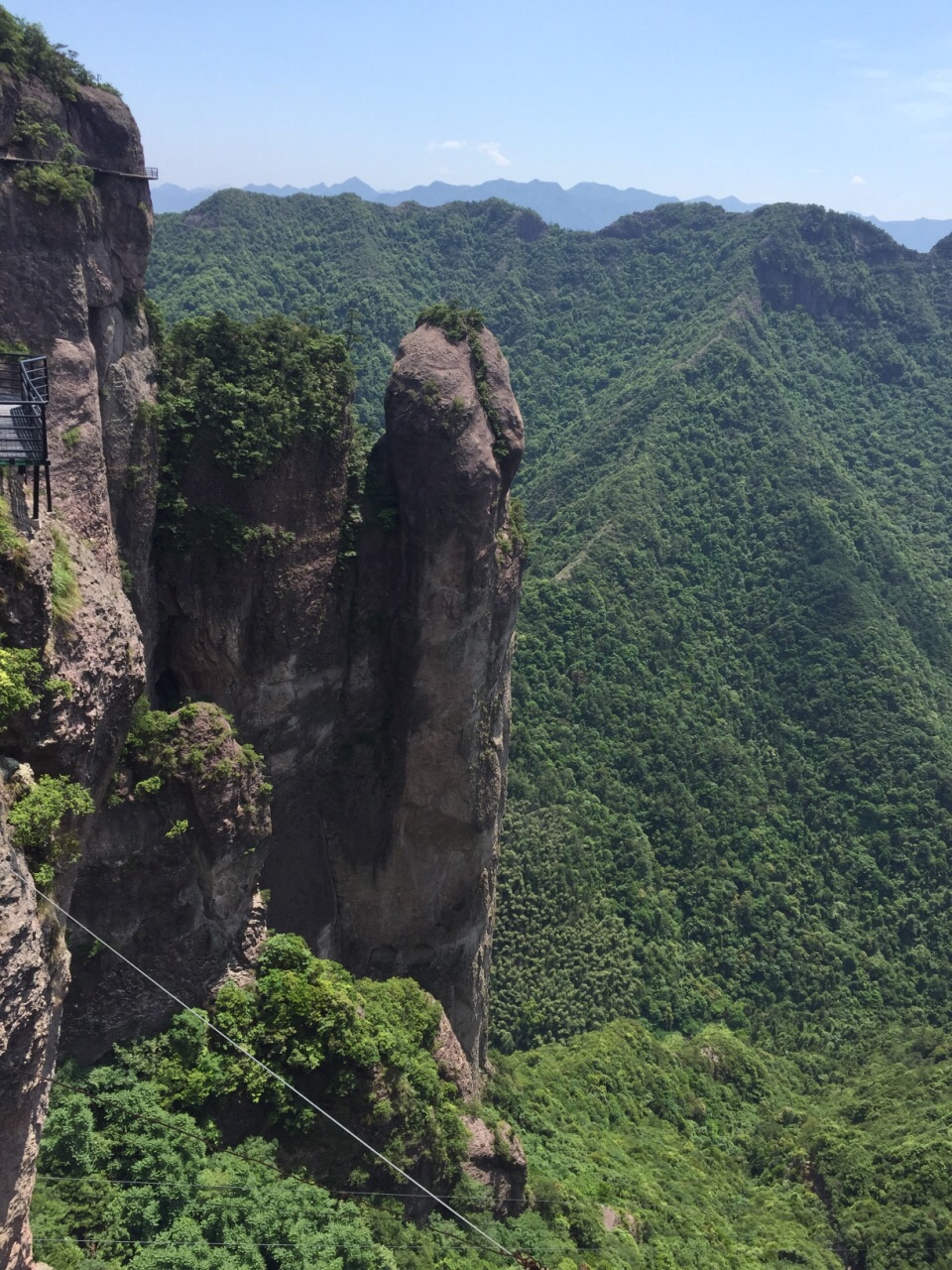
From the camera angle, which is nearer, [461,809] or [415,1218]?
[415,1218]

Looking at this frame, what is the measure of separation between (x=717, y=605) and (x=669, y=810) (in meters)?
23.1

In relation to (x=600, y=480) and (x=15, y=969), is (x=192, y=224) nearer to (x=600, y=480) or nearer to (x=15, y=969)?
(x=600, y=480)

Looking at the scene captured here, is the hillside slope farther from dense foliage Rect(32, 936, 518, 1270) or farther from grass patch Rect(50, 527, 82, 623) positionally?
dense foliage Rect(32, 936, 518, 1270)

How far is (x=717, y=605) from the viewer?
8031cm

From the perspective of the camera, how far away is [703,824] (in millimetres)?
65062

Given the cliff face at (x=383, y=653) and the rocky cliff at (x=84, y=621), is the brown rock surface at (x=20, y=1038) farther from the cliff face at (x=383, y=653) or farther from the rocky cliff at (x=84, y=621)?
the cliff face at (x=383, y=653)

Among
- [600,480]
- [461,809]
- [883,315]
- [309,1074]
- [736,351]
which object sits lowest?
[309,1074]

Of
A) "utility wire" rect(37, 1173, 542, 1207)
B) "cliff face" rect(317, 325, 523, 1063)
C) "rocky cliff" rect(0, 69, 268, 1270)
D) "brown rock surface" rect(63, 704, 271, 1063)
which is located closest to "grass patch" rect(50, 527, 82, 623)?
"rocky cliff" rect(0, 69, 268, 1270)

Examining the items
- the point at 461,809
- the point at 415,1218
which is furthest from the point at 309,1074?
the point at 461,809

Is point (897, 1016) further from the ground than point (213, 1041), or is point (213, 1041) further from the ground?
point (213, 1041)

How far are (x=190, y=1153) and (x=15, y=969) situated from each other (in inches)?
335

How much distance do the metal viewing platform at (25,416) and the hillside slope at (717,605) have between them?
1830cm

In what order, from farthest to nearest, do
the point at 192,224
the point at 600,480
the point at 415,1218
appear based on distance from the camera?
the point at 192,224 < the point at 600,480 < the point at 415,1218

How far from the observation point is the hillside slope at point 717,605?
58.3 meters
